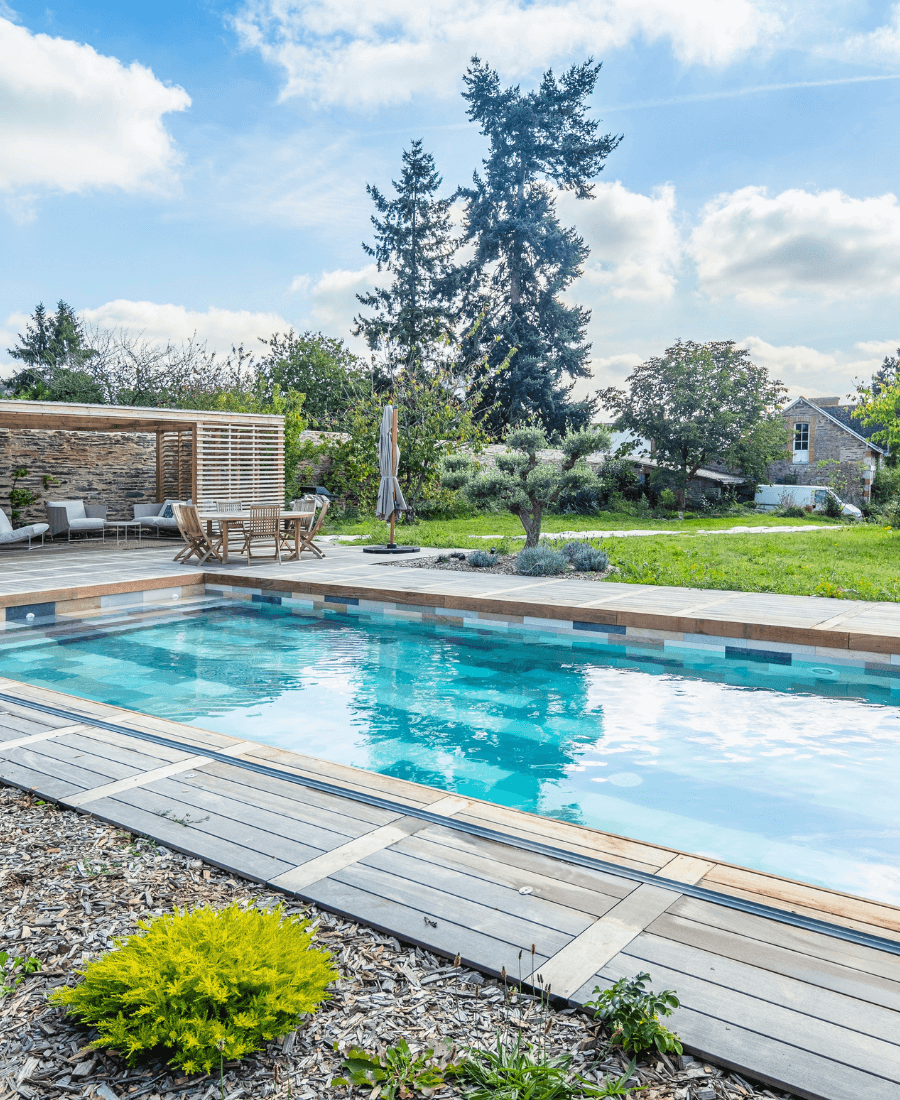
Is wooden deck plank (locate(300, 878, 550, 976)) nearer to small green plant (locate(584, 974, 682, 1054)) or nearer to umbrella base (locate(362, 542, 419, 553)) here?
small green plant (locate(584, 974, 682, 1054))

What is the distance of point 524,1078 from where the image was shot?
60.7 inches

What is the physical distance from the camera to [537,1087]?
1.52 metres

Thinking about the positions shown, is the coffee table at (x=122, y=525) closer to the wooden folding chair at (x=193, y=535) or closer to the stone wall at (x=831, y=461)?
the wooden folding chair at (x=193, y=535)

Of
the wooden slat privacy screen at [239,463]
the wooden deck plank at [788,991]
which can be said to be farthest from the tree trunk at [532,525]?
the wooden deck plank at [788,991]

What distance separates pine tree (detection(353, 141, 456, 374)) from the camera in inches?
1174

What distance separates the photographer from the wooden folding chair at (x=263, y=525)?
10.1 m

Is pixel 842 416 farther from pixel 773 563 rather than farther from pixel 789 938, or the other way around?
pixel 789 938

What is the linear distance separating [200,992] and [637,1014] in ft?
2.94

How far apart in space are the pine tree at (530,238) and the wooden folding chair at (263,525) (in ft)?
62.2

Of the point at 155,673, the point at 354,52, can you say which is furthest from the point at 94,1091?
the point at 354,52

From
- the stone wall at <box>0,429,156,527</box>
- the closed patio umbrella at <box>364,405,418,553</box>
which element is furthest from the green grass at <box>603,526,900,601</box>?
the stone wall at <box>0,429,156,527</box>

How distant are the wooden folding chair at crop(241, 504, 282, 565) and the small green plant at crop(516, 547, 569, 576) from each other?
120 inches

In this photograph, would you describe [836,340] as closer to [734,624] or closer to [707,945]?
[734,624]

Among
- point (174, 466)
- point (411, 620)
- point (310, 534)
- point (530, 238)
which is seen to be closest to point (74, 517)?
point (174, 466)
